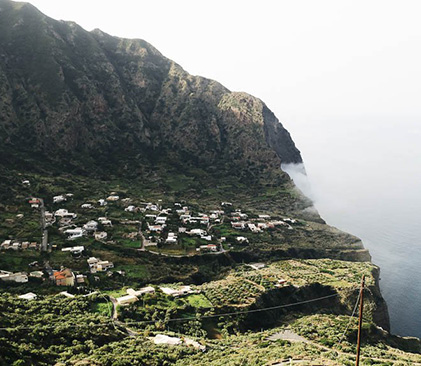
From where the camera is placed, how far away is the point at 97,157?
133000 mm

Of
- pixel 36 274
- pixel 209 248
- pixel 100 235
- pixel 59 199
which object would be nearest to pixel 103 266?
pixel 36 274

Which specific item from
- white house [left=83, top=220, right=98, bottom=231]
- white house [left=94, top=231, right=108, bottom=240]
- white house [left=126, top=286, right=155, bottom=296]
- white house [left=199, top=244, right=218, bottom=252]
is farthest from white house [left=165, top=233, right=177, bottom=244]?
white house [left=126, top=286, right=155, bottom=296]

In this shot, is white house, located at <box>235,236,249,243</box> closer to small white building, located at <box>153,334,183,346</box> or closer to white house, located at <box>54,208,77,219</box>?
white house, located at <box>54,208,77,219</box>

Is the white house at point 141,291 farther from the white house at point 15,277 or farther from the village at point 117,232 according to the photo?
the white house at point 15,277

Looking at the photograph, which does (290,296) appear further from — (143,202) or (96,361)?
(143,202)

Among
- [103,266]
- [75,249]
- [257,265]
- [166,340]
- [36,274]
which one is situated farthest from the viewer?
[257,265]

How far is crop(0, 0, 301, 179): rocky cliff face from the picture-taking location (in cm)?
12700

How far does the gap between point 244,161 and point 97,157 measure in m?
59.3

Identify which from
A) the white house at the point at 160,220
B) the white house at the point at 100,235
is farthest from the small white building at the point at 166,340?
the white house at the point at 160,220

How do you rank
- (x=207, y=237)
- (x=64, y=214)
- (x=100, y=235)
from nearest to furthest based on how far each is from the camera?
(x=100, y=235) → (x=64, y=214) → (x=207, y=237)

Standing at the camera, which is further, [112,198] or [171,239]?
[112,198]

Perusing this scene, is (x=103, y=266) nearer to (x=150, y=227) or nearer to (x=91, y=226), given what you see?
(x=91, y=226)

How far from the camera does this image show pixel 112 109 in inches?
6004

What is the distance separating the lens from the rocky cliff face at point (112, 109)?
5000 inches
